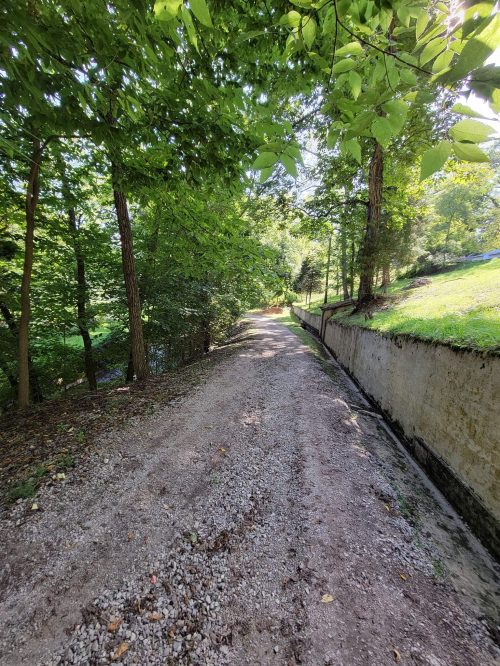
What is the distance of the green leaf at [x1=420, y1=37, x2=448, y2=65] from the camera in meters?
0.84

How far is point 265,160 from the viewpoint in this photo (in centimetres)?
115

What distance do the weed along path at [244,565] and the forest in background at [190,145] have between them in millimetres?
2940

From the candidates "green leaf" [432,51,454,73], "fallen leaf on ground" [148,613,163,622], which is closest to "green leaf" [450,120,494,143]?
"green leaf" [432,51,454,73]

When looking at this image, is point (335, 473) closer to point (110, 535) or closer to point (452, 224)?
point (110, 535)

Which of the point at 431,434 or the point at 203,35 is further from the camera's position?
the point at 431,434

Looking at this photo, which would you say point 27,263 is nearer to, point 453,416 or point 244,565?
point 244,565

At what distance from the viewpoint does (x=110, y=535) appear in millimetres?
2676

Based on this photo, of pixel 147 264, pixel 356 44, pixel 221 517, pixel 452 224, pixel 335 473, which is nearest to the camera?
pixel 356 44

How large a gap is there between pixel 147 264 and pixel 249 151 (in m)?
6.35

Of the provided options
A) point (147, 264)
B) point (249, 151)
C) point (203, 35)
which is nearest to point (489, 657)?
point (249, 151)

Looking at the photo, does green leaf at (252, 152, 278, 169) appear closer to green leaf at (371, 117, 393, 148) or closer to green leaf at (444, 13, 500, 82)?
green leaf at (371, 117, 393, 148)

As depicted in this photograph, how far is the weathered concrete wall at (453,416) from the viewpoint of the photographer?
270cm

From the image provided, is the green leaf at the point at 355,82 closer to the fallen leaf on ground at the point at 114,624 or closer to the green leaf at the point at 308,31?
the green leaf at the point at 308,31

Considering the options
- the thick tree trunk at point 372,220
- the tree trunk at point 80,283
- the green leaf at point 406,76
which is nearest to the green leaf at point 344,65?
the green leaf at point 406,76
